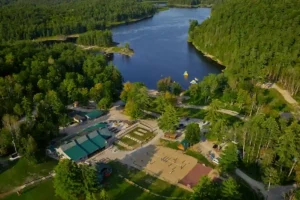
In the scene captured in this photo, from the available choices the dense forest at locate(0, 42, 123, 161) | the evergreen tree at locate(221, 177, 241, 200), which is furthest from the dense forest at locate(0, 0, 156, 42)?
the evergreen tree at locate(221, 177, 241, 200)

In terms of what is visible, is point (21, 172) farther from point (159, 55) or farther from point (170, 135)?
point (159, 55)

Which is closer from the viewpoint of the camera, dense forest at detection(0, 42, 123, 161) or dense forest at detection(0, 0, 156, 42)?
dense forest at detection(0, 42, 123, 161)

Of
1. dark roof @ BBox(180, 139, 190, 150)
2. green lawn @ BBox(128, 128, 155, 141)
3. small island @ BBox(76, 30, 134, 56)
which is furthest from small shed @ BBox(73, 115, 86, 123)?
small island @ BBox(76, 30, 134, 56)

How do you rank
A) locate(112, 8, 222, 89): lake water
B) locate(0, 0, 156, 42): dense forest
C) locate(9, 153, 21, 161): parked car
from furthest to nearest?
locate(0, 0, 156, 42): dense forest
locate(112, 8, 222, 89): lake water
locate(9, 153, 21, 161): parked car

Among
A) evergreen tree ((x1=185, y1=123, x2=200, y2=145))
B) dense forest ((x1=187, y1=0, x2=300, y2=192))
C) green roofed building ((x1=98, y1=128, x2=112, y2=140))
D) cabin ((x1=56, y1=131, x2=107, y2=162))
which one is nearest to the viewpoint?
dense forest ((x1=187, y1=0, x2=300, y2=192))

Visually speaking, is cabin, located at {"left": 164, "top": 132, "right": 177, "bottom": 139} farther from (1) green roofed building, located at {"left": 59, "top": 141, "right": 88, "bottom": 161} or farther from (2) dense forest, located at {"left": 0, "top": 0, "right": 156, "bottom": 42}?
(2) dense forest, located at {"left": 0, "top": 0, "right": 156, "bottom": 42}

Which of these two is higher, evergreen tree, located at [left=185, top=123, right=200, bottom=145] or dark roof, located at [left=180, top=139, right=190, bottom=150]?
evergreen tree, located at [left=185, top=123, right=200, bottom=145]

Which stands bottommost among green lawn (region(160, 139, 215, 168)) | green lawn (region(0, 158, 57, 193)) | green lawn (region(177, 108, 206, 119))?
green lawn (region(0, 158, 57, 193))

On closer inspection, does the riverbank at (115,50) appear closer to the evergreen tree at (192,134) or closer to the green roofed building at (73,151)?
the evergreen tree at (192,134)
